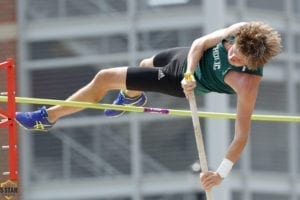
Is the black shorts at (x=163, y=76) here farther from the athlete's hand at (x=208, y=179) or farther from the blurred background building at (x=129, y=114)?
the blurred background building at (x=129, y=114)

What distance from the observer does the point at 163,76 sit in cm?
1009

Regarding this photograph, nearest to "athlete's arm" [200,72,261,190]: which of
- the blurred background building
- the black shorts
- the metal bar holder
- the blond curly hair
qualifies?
the blond curly hair

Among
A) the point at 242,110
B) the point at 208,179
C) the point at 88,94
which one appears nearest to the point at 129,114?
the point at 88,94

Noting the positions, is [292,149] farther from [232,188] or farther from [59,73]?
[59,73]

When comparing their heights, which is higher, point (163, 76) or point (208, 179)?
point (163, 76)

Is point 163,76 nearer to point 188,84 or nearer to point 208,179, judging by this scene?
point 188,84

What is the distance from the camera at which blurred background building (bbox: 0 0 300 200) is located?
667 inches

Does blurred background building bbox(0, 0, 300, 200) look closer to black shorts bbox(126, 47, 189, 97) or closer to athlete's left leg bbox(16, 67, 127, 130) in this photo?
athlete's left leg bbox(16, 67, 127, 130)

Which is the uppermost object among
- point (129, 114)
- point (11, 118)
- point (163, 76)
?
point (163, 76)

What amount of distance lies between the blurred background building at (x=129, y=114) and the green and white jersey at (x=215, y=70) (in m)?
6.71

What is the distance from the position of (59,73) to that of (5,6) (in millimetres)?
1069

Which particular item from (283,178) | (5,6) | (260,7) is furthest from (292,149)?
(5,6)

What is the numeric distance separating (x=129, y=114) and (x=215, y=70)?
7.49 m

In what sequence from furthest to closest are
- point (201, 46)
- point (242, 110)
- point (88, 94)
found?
point (88, 94) < point (201, 46) < point (242, 110)
